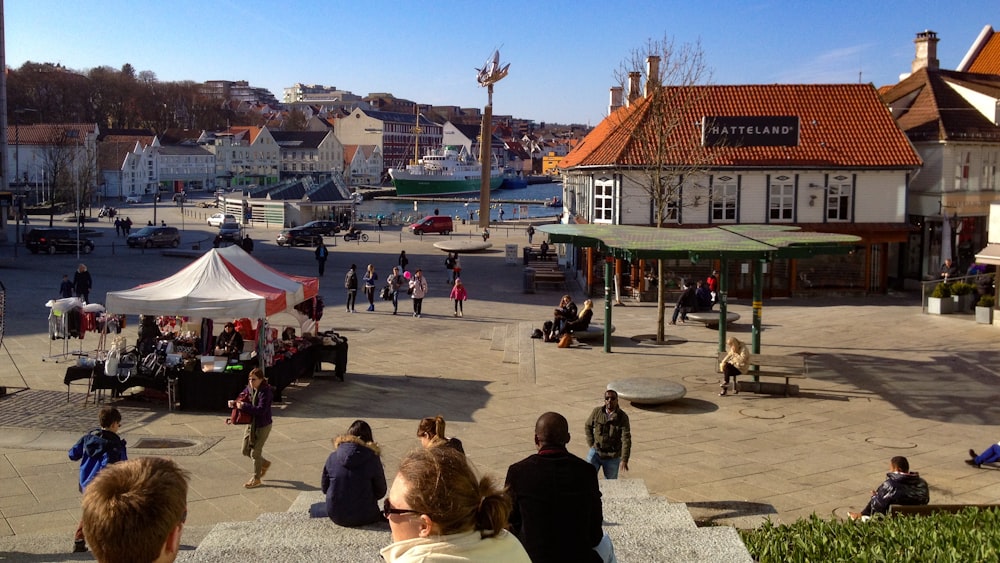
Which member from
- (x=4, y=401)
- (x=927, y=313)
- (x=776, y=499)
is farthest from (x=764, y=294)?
(x=4, y=401)

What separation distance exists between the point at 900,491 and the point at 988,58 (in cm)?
4971

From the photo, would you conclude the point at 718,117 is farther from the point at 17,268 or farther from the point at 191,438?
the point at 17,268

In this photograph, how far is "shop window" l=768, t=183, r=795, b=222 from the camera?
35.6 m

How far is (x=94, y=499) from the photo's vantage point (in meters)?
3.35

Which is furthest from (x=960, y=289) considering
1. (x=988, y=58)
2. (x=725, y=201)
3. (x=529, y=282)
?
(x=988, y=58)

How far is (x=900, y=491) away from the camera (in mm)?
9898

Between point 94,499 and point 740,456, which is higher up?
point 94,499

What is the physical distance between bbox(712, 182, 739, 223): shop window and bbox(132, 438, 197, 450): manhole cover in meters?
25.2

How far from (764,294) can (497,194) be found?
144888 mm

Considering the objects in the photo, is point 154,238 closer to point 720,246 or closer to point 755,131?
point 755,131

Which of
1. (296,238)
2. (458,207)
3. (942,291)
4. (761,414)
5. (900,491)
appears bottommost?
(761,414)

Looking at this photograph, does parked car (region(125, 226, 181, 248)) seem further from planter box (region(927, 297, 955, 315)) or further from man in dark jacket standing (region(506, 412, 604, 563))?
man in dark jacket standing (region(506, 412, 604, 563))

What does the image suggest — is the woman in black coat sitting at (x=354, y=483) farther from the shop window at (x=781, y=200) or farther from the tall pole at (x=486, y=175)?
the tall pole at (x=486, y=175)

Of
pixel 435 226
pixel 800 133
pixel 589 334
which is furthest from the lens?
pixel 435 226
